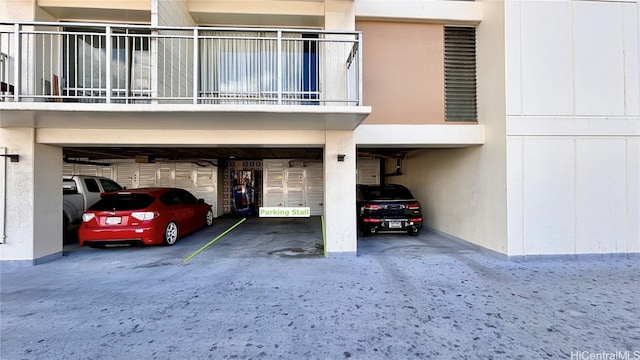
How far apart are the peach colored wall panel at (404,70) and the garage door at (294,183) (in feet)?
23.2

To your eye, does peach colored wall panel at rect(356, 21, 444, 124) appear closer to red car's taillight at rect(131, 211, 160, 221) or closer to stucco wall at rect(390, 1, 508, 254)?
stucco wall at rect(390, 1, 508, 254)

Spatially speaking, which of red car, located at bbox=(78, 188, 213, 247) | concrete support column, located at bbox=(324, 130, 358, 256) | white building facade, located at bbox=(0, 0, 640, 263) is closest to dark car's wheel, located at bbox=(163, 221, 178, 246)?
red car, located at bbox=(78, 188, 213, 247)

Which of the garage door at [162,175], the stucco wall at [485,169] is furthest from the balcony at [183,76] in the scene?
the garage door at [162,175]

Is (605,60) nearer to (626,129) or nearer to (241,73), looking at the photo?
(626,129)

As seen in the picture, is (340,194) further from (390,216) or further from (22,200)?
(22,200)

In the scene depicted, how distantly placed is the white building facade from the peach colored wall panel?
0.05m

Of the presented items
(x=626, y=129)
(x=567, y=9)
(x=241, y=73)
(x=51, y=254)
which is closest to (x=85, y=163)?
(x=51, y=254)

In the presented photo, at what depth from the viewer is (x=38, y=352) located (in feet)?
9.00

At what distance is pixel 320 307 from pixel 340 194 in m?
2.59

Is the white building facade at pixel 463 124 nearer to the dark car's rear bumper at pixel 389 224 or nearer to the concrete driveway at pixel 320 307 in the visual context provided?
the concrete driveway at pixel 320 307

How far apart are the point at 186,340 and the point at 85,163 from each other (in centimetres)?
1193

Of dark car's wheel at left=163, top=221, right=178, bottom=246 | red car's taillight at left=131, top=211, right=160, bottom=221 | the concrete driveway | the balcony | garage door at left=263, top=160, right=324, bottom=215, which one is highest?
the balcony

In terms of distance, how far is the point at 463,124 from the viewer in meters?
6.23

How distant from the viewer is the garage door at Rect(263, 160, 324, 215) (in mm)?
13016
